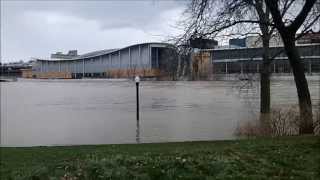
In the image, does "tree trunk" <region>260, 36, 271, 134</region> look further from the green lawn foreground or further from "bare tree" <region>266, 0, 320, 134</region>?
the green lawn foreground

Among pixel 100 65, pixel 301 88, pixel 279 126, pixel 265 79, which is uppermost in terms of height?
pixel 100 65

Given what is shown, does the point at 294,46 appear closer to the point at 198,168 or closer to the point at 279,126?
the point at 279,126

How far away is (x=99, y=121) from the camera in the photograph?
35469 mm

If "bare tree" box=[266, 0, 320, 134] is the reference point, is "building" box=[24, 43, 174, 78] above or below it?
above

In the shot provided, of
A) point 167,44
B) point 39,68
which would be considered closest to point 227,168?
point 167,44

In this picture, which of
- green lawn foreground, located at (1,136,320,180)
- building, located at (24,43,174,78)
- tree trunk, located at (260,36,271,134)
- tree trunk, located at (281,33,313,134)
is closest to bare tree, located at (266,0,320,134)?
tree trunk, located at (281,33,313,134)

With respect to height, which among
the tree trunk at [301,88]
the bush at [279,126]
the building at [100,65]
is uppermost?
the building at [100,65]

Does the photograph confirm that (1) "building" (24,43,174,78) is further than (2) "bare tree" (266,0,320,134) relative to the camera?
Yes

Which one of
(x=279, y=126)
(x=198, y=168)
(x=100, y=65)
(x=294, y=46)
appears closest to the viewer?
(x=198, y=168)

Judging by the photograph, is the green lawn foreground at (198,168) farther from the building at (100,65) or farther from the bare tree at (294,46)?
the building at (100,65)

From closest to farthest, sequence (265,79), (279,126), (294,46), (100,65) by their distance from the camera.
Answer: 1. (294,46)
2. (279,126)
3. (265,79)
4. (100,65)

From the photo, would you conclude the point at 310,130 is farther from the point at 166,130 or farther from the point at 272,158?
the point at 166,130

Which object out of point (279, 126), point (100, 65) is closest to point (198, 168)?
point (279, 126)

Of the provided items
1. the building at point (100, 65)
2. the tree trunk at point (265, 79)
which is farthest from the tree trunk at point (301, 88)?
the building at point (100, 65)
